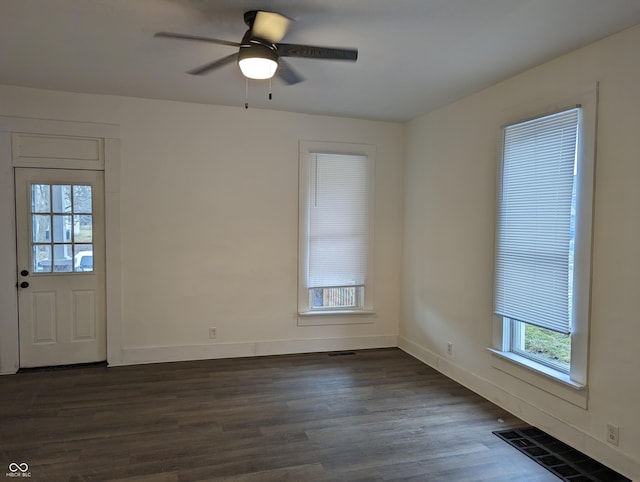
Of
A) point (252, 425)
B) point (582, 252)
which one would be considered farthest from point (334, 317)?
point (582, 252)

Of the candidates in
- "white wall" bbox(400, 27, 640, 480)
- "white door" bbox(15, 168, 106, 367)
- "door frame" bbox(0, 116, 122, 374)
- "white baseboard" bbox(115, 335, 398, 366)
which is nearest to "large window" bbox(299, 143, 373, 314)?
"white baseboard" bbox(115, 335, 398, 366)

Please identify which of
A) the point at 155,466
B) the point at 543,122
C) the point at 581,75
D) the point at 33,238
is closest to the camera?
the point at 155,466

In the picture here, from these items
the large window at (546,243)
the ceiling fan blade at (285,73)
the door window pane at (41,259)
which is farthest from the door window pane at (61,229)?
the large window at (546,243)

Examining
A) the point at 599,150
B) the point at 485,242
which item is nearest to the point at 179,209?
the point at 485,242

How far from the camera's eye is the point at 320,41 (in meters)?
2.90

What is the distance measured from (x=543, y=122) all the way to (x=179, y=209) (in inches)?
142

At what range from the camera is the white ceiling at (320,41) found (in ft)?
8.02

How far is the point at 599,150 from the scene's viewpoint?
2.76m

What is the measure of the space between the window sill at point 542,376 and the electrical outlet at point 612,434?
187mm

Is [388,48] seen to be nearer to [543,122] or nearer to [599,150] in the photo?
[543,122]

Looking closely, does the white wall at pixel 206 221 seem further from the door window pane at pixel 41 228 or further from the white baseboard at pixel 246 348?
the door window pane at pixel 41 228

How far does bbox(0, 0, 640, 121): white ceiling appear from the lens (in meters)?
2.45

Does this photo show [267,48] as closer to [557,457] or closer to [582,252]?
[582,252]

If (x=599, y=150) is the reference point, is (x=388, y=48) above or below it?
above
